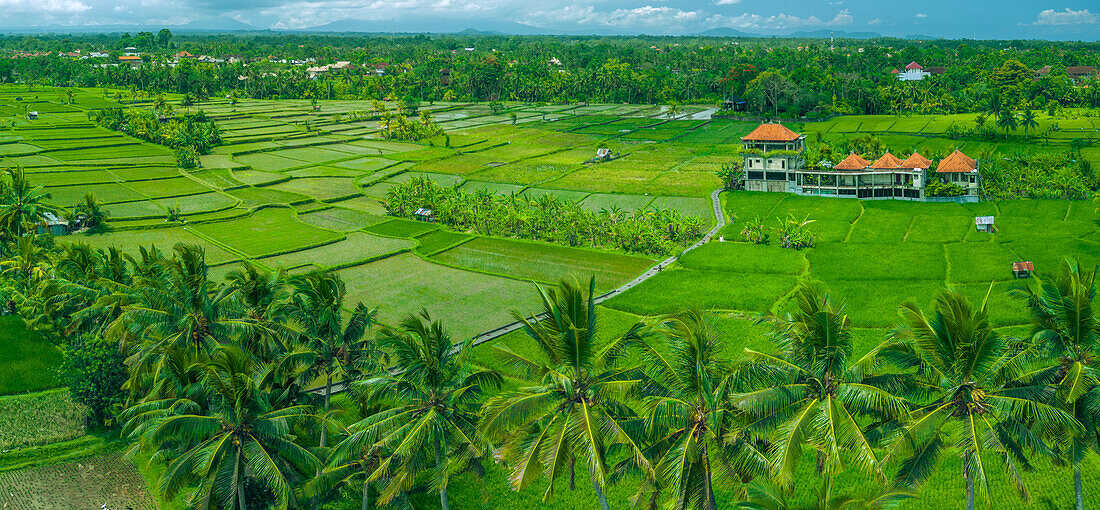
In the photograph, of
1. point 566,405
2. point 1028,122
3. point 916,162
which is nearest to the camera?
point 566,405

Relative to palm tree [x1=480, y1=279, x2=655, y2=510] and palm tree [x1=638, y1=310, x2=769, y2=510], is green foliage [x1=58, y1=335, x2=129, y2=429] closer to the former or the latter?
palm tree [x1=480, y1=279, x2=655, y2=510]

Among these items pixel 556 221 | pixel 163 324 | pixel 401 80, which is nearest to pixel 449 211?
pixel 556 221

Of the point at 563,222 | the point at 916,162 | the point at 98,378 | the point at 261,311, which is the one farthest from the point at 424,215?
the point at 916,162

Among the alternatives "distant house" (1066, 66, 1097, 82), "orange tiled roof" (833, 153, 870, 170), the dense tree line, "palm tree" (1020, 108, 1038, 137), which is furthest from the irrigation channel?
"distant house" (1066, 66, 1097, 82)

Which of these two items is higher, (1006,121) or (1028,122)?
(1006,121)

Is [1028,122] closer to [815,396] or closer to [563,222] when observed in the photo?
[563,222]

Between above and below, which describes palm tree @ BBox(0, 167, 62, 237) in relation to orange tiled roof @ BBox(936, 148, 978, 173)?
above

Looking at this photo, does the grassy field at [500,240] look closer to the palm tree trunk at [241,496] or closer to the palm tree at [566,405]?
the palm tree at [566,405]
